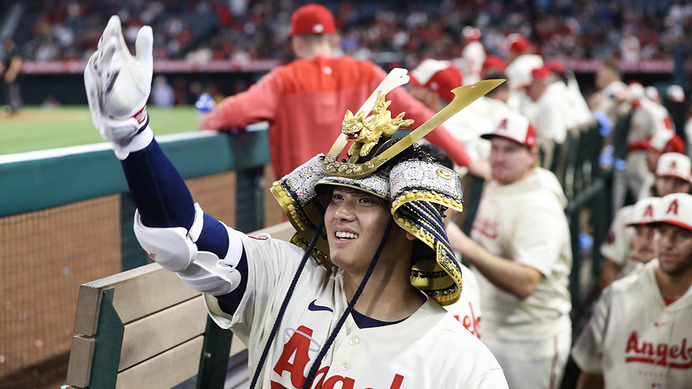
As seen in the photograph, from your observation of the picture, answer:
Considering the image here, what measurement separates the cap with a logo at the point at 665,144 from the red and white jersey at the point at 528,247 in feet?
9.44

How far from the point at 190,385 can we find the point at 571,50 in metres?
18.2

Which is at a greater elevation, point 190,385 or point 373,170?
point 373,170

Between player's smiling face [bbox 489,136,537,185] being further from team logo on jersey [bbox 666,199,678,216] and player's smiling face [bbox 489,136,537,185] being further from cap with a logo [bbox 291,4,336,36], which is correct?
cap with a logo [bbox 291,4,336,36]

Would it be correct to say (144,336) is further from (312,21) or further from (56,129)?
(56,129)

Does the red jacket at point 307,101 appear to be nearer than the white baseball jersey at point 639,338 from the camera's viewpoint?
No

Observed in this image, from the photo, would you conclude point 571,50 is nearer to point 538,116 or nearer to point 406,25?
point 406,25

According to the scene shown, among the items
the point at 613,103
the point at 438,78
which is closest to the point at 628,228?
the point at 438,78

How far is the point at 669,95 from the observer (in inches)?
476

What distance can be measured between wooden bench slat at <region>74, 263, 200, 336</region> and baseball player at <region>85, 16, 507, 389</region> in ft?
0.57

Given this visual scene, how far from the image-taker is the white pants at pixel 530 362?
406cm

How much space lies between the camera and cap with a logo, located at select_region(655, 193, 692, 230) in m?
3.39

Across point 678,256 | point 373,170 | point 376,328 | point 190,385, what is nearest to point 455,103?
point 373,170

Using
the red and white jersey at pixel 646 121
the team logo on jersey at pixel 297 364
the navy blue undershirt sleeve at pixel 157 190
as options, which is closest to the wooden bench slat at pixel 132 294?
the navy blue undershirt sleeve at pixel 157 190

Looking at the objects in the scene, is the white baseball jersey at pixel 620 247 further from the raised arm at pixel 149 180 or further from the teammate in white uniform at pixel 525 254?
the raised arm at pixel 149 180
